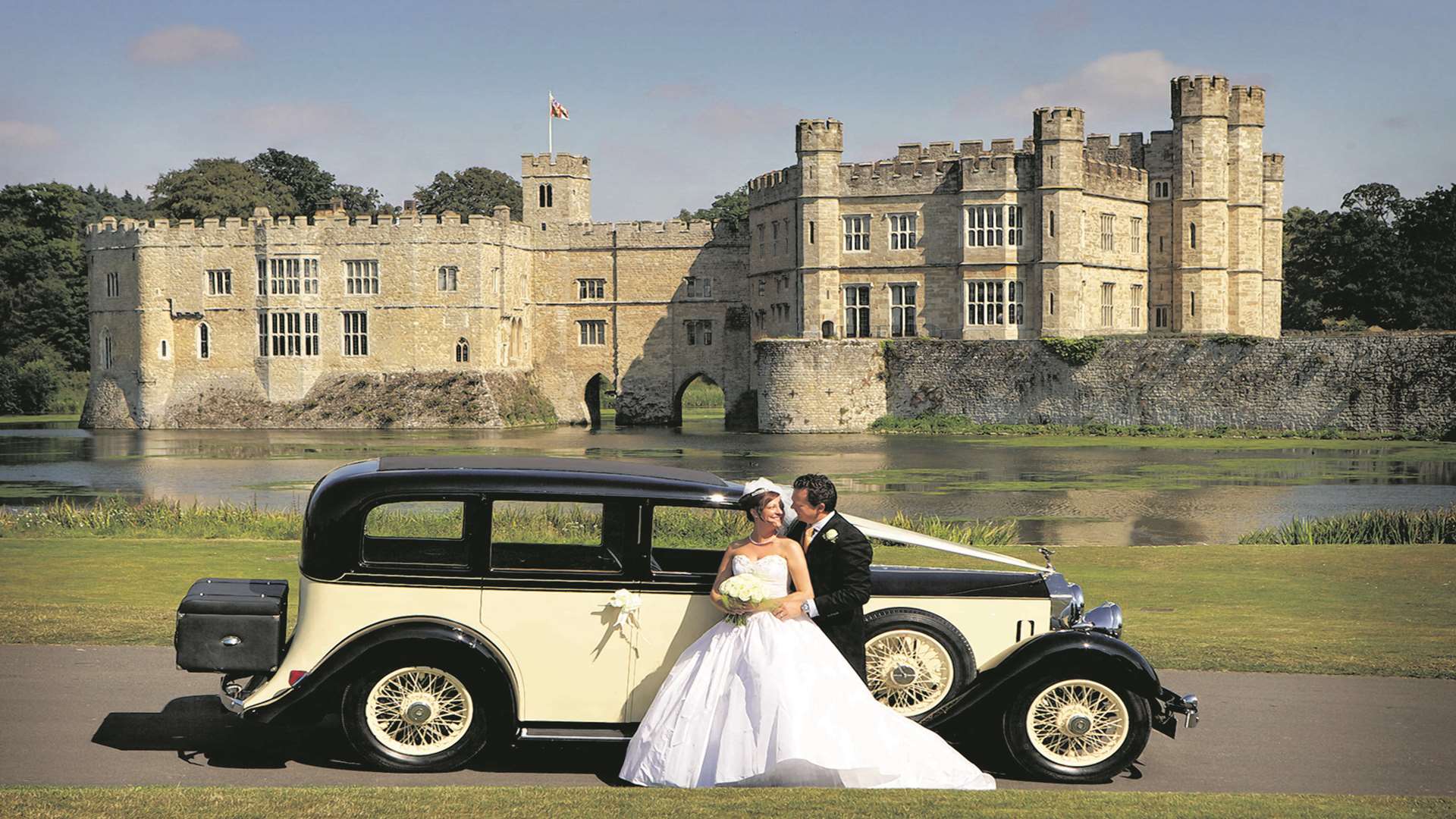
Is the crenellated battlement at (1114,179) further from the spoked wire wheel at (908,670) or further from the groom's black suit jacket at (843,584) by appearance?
the groom's black suit jacket at (843,584)

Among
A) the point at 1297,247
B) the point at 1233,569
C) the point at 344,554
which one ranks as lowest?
the point at 1233,569

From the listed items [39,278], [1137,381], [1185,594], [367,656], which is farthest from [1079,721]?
[39,278]

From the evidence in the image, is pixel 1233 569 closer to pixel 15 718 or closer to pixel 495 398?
pixel 15 718

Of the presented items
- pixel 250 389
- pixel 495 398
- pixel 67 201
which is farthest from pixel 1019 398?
pixel 67 201

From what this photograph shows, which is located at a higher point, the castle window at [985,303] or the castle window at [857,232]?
the castle window at [857,232]

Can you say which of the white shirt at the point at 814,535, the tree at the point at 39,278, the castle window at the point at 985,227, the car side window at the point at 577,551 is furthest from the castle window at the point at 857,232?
the white shirt at the point at 814,535

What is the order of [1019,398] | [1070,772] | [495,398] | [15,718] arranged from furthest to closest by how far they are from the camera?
[495,398] → [1019,398] → [15,718] → [1070,772]

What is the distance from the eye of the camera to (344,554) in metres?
8.77

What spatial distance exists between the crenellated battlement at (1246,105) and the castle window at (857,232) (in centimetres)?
1478

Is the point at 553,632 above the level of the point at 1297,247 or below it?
below

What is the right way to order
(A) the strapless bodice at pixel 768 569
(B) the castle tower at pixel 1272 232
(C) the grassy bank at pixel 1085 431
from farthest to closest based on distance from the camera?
1. (B) the castle tower at pixel 1272 232
2. (C) the grassy bank at pixel 1085 431
3. (A) the strapless bodice at pixel 768 569

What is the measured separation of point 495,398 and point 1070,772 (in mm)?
56264

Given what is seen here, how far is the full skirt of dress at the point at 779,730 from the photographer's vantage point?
820cm

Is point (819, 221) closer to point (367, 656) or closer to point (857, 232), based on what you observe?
point (857, 232)
